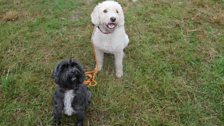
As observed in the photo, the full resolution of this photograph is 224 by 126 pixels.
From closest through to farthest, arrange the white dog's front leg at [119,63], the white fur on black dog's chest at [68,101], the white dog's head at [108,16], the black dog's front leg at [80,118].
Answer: the white fur on black dog's chest at [68,101] → the black dog's front leg at [80,118] → the white dog's head at [108,16] → the white dog's front leg at [119,63]

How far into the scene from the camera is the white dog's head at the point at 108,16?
3523 millimetres

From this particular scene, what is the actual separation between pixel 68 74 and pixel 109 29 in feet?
2.90

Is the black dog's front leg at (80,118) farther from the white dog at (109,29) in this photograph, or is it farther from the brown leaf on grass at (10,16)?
the brown leaf on grass at (10,16)

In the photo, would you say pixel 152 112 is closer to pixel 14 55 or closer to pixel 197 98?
pixel 197 98

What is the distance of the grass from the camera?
3.57 m

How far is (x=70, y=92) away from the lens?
3.12 m

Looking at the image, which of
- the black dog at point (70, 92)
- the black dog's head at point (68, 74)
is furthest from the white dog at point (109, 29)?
the black dog's head at point (68, 74)

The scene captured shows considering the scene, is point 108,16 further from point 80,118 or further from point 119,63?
point 80,118

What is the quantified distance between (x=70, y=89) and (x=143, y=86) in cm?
103

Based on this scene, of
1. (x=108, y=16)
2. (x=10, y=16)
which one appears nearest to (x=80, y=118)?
(x=108, y=16)

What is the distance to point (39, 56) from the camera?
4.32 m

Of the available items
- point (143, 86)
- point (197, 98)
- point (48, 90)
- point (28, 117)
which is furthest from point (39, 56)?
point (197, 98)

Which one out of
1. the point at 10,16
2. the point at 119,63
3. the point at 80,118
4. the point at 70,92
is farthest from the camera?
the point at 10,16

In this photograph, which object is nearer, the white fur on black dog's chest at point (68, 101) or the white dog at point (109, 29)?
the white fur on black dog's chest at point (68, 101)
